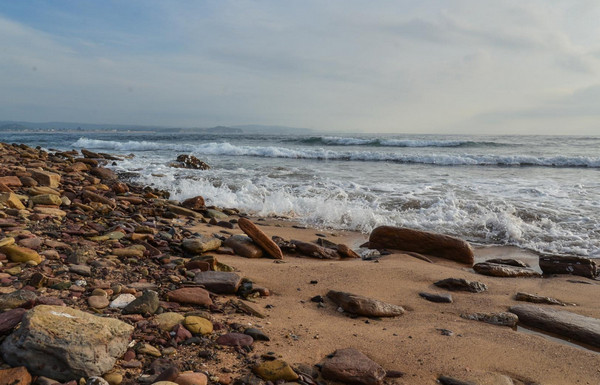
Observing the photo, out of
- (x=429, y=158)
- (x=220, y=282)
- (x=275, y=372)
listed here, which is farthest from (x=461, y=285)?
(x=429, y=158)

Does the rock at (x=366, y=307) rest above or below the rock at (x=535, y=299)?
above

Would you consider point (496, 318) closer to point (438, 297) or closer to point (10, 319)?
point (438, 297)

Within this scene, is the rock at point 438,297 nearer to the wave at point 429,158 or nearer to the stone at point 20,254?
the stone at point 20,254

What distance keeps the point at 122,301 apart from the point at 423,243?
3.77 meters

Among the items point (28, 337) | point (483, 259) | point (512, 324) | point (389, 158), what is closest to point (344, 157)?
point (389, 158)

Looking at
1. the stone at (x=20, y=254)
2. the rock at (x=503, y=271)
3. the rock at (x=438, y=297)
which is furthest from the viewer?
the rock at (x=503, y=271)

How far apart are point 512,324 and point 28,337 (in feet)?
9.59

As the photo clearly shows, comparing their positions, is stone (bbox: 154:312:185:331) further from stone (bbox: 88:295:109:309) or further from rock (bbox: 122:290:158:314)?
stone (bbox: 88:295:109:309)

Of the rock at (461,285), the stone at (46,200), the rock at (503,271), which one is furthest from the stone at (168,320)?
the rock at (503,271)

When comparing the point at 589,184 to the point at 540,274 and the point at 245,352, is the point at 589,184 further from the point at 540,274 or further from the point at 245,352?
the point at 245,352

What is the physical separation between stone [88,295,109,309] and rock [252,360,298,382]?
102 cm

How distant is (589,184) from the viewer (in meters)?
10.5

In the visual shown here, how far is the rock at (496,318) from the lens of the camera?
277cm

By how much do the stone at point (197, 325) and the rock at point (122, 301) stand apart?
0.42 meters
